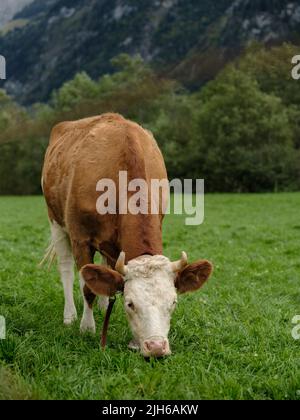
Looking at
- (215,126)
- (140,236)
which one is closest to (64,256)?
(140,236)

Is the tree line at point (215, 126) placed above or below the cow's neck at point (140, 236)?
Result: above

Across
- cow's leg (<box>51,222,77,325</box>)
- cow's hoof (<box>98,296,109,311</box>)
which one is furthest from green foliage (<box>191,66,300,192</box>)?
cow's hoof (<box>98,296,109,311</box>)

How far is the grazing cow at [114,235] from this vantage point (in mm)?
5855

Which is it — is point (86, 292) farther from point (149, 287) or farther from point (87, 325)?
point (149, 287)

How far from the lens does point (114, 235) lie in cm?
693

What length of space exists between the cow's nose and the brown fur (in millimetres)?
1092

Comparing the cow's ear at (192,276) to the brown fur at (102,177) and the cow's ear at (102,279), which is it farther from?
the cow's ear at (102,279)

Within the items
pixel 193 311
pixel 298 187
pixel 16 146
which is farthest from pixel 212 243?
pixel 16 146

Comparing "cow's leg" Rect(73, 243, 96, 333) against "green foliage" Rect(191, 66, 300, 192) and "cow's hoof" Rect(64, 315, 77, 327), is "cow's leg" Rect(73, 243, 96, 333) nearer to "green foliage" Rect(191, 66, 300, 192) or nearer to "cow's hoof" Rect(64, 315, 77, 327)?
"cow's hoof" Rect(64, 315, 77, 327)

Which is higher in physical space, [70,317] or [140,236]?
[140,236]

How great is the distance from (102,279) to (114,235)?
34.8 inches

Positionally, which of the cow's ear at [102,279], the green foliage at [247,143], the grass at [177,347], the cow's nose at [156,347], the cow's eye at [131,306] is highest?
the green foliage at [247,143]

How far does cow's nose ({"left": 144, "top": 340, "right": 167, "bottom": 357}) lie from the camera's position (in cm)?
557

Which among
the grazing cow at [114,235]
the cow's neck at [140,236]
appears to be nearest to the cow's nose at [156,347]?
the grazing cow at [114,235]
